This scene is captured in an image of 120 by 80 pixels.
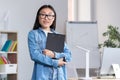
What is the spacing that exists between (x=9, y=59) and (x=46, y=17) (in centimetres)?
258

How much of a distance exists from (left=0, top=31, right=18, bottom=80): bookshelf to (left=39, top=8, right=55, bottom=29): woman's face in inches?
90.8

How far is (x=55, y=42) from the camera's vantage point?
7.11 ft

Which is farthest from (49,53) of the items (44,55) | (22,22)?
(22,22)

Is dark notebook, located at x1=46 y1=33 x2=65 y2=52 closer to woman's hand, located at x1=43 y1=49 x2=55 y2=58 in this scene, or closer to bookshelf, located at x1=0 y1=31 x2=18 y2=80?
woman's hand, located at x1=43 y1=49 x2=55 y2=58

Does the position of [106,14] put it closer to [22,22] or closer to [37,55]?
[22,22]

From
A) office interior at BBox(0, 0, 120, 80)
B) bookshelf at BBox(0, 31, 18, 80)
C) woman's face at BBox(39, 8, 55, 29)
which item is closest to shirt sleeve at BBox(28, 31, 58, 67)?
woman's face at BBox(39, 8, 55, 29)

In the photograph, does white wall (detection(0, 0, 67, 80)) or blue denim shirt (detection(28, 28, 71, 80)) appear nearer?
blue denim shirt (detection(28, 28, 71, 80))

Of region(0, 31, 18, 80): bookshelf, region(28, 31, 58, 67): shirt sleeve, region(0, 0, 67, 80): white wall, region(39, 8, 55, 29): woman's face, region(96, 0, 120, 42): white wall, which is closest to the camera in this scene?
region(28, 31, 58, 67): shirt sleeve

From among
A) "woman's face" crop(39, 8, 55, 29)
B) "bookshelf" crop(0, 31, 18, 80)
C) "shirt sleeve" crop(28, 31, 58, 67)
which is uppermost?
"woman's face" crop(39, 8, 55, 29)

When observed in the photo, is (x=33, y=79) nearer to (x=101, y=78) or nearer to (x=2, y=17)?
(x=101, y=78)

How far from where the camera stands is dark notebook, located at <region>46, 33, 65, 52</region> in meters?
2.11

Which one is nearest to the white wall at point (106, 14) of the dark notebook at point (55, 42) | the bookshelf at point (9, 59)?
the bookshelf at point (9, 59)

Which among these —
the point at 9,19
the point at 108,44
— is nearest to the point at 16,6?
the point at 9,19

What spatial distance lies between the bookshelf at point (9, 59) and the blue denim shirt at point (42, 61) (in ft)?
7.52
